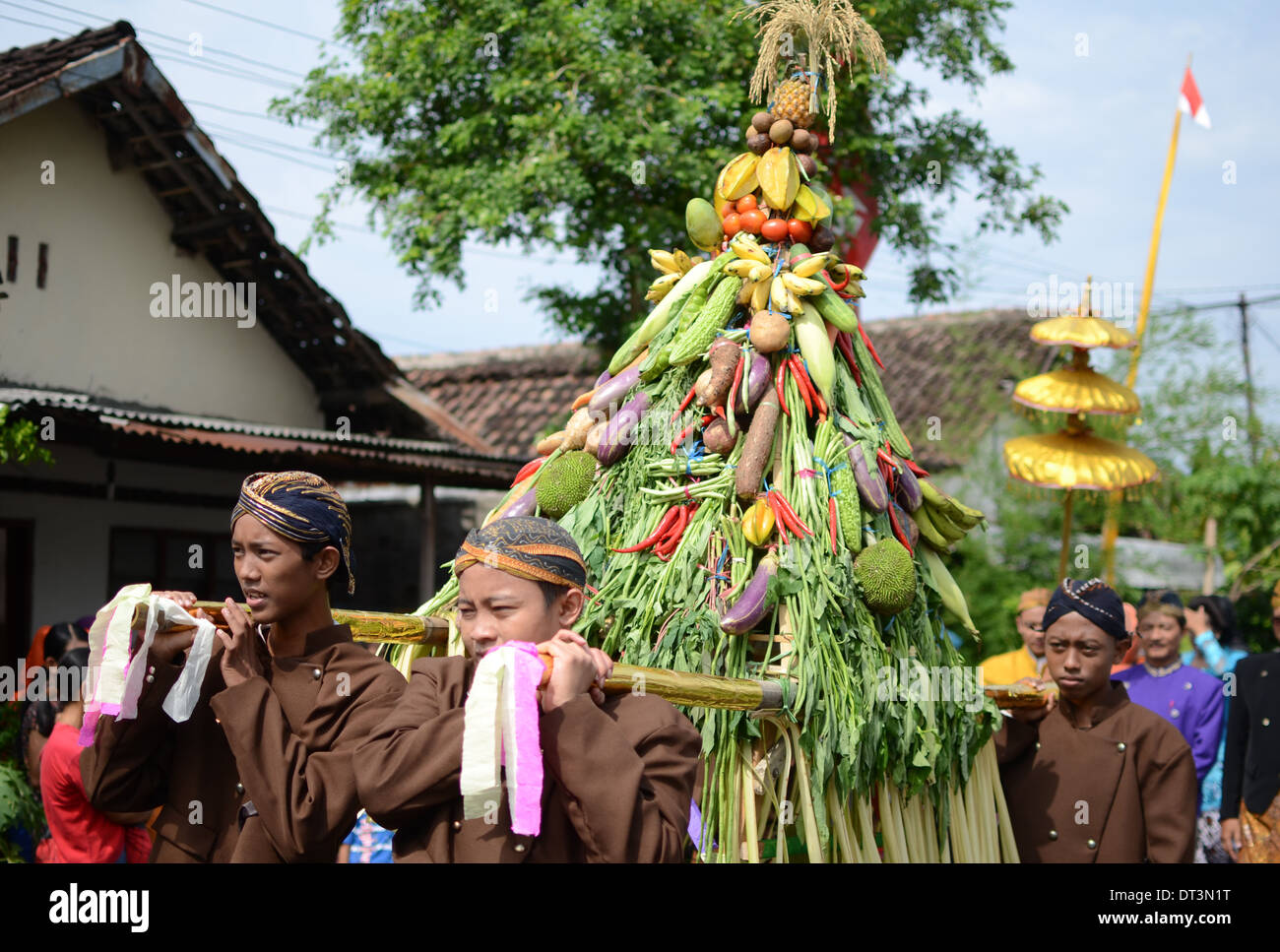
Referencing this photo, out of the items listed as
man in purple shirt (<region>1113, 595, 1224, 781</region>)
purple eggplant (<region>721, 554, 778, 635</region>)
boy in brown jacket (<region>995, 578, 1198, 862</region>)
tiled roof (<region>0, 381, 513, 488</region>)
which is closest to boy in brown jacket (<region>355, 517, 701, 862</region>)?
purple eggplant (<region>721, 554, 778, 635</region>)

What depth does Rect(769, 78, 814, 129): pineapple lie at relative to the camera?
368 centimetres

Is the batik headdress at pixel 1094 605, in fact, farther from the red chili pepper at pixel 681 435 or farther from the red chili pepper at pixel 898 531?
the red chili pepper at pixel 681 435

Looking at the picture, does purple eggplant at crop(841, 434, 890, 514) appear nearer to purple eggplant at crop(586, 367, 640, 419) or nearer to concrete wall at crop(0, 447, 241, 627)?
purple eggplant at crop(586, 367, 640, 419)

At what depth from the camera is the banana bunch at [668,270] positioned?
12.5ft

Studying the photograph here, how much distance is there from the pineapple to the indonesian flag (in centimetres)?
607

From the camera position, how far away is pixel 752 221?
12.0 feet

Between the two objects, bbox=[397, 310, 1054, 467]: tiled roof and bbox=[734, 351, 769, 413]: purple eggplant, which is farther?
bbox=[397, 310, 1054, 467]: tiled roof

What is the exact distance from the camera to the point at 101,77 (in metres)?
8.94

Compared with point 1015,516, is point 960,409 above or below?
above

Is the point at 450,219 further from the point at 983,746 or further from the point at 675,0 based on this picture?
the point at 983,746

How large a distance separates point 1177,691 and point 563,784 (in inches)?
167

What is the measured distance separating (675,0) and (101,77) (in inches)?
168
